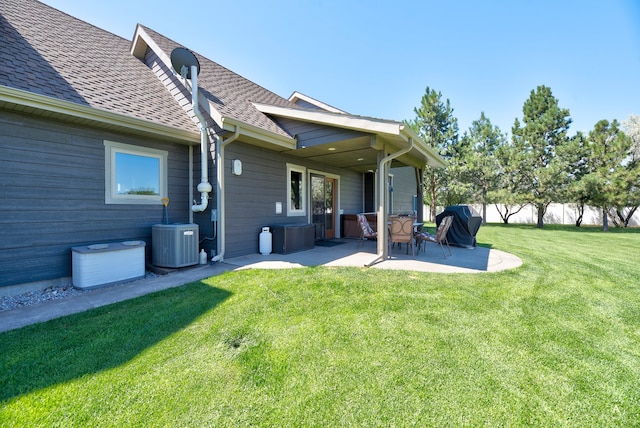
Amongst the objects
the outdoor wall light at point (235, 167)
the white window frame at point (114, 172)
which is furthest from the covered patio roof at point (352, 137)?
the white window frame at point (114, 172)

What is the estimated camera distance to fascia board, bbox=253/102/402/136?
466 cm

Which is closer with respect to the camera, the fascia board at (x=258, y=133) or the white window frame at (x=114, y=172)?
the white window frame at (x=114, y=172)

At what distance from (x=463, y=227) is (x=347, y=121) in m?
4.63

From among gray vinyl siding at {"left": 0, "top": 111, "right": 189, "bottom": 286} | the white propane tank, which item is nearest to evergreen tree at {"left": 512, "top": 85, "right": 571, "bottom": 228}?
the white propane tank

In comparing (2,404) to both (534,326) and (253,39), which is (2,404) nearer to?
(534,326)

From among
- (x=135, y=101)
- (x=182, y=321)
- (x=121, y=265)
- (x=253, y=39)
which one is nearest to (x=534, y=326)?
(x=182, y=321)

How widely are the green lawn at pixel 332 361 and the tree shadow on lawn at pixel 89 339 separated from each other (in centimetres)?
1

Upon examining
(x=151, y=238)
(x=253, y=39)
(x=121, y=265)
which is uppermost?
(x=253, y=39)

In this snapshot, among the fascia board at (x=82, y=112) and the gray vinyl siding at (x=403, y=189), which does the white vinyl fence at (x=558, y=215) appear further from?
the fascia board at (x=82, y=112)

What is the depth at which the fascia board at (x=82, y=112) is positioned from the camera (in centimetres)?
338

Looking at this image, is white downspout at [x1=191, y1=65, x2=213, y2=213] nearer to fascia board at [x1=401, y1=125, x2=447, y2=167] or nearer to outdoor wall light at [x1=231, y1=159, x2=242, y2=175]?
outdoor wall light at [x1=231, y1=159, x2=242, y2=175]

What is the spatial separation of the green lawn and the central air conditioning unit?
1189mm

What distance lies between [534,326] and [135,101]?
21.9 feet

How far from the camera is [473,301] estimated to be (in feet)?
10.7
